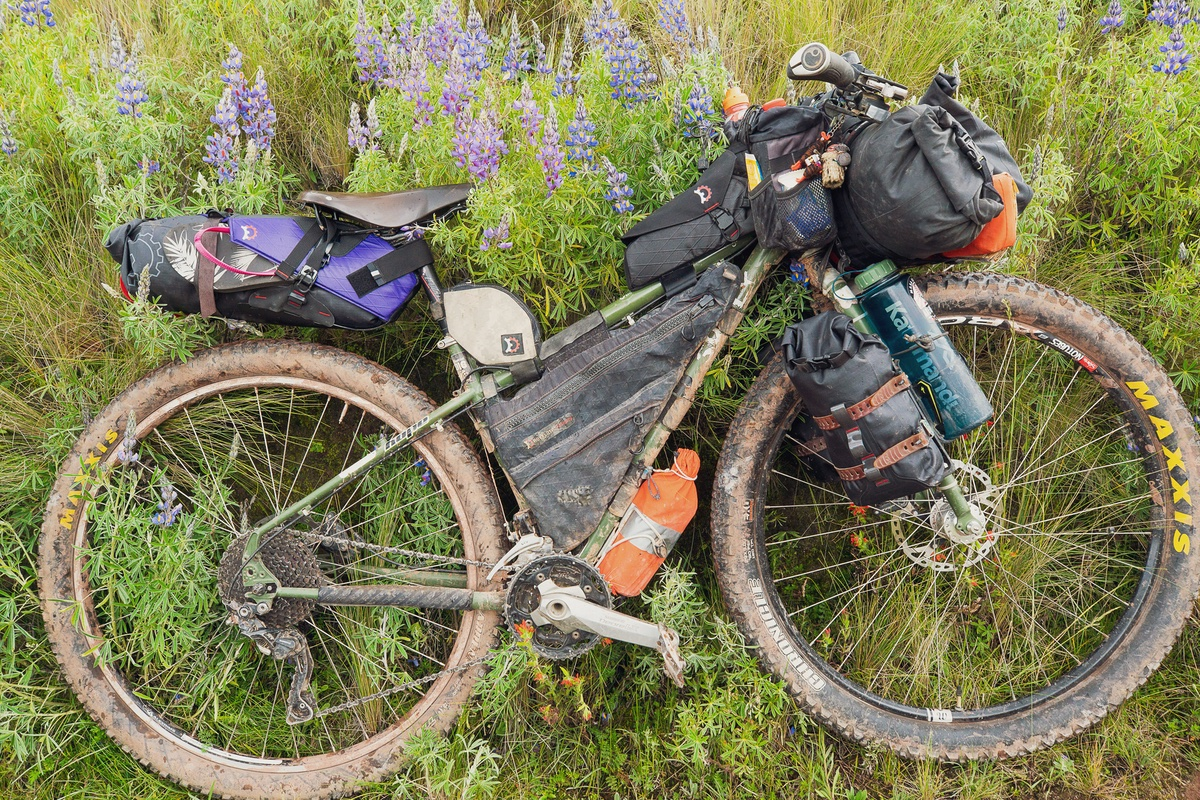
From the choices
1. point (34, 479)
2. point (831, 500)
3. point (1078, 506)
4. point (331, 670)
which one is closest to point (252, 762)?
point (331, 670)

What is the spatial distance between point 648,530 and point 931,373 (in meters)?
1.15

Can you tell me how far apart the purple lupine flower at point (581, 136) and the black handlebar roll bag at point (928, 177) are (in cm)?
92

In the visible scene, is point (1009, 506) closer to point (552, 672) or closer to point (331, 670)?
point (552, 672)

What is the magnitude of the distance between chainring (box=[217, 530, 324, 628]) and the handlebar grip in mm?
2512

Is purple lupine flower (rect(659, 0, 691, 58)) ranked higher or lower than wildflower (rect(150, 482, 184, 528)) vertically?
higher

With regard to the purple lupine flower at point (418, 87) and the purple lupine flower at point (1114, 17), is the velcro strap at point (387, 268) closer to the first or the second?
the purple lupine flower at point (418, 87)

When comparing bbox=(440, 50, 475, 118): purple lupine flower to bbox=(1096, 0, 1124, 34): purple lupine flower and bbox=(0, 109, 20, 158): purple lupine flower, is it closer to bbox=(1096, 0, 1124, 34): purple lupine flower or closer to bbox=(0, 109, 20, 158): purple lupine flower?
bbox=(0, 109, 20, 158): purple lupine flower

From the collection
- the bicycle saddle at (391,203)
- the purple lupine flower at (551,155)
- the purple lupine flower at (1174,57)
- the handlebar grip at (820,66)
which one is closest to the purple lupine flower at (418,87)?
the bicycle saddle at (391,203)

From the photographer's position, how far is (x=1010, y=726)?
297 centimetres

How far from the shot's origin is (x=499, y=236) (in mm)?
2826

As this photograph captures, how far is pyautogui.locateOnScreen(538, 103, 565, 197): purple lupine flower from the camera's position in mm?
2713

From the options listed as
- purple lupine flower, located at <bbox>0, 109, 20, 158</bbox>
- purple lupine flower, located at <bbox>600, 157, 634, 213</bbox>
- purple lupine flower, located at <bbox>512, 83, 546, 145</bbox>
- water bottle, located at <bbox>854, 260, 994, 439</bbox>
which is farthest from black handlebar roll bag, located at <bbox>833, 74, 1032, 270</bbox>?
purple lupine flower, located at <bbox>0, 109, 20, 158</bbox>

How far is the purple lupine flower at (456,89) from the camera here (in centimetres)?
286

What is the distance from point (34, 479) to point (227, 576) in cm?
107
